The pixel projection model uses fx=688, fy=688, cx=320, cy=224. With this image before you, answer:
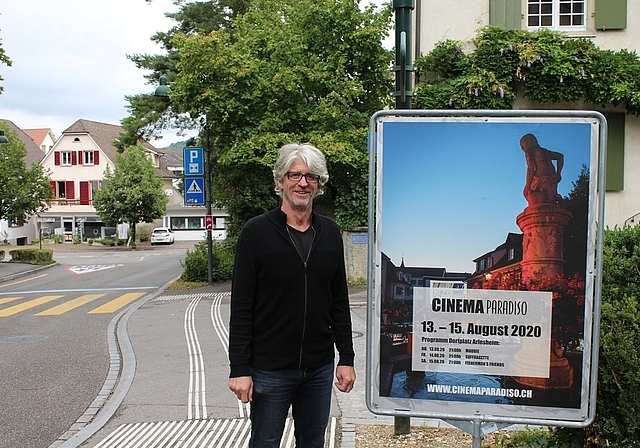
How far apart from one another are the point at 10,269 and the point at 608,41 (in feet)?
85.6

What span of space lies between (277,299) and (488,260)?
1.03 meters

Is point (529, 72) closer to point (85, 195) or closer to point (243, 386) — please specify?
point (243, 386)

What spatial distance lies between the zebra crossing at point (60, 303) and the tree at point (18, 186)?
614 inches

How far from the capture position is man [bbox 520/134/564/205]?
3.19 metres

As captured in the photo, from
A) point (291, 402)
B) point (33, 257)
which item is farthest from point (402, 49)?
point (33, 257)

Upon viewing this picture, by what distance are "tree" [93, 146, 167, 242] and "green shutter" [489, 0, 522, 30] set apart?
41.3m

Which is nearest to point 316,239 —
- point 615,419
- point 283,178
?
point 283,178

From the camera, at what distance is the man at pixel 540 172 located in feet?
10.5

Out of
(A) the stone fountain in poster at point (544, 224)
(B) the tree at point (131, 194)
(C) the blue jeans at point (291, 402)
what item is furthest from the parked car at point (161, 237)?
(A) the stone fountain in poster at point (544, 224)

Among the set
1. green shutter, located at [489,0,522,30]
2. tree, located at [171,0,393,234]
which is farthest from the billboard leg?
tree, located at [171,0,393,234]

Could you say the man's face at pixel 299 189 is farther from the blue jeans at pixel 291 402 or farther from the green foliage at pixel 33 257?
the green foliage at pixel 33 257

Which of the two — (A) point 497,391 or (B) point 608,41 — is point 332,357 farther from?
(B) point 608,41

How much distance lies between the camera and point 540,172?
3.21 m

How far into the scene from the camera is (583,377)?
3.22 metres
